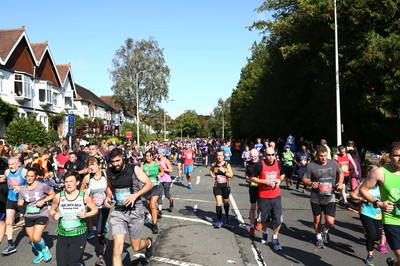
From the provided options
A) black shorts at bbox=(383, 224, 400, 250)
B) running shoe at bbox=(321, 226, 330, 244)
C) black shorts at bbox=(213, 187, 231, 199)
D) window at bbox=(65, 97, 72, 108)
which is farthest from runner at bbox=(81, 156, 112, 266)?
window at bbox=(65, 97, 72, 108)

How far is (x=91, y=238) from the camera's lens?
768cm

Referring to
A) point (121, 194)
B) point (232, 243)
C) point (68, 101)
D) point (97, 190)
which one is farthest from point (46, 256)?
point (68, 101)

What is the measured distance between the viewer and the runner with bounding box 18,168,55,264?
6.01 meters

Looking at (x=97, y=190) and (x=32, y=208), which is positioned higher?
(x=97, y=190)

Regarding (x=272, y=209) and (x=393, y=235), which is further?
(x=272, y=209)

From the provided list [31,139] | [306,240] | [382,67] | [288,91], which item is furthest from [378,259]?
[31,139]

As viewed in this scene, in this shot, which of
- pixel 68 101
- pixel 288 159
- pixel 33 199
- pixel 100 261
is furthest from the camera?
pixel 68 101

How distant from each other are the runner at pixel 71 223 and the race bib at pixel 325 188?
4082 millimetres

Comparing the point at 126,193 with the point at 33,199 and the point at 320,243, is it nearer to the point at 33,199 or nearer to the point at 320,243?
the point at 33,199

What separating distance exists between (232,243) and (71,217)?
3.40 meters

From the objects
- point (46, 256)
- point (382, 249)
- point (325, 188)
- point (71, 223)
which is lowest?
point (382, 249)

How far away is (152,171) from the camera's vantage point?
8.78 m

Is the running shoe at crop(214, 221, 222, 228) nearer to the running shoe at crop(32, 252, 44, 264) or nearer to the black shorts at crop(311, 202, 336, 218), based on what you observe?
the black shorts at crop(311, 202, 336, 218)

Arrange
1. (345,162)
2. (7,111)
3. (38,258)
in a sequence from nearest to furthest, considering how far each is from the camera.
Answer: (38,258) < (345,162) < (7,111)
